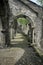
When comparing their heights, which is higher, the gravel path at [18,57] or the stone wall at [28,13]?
the stone wall at [28,13]

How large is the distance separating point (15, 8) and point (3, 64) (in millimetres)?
11997

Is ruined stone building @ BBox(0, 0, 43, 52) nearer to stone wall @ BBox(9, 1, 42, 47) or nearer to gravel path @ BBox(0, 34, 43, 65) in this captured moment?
stone wall @ BBox(9, 1, 42, 47)

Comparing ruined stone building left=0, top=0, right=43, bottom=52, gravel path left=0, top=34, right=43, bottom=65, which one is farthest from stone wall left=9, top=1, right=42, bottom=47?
gravel path left=0, top=34, right=43, bottom=65

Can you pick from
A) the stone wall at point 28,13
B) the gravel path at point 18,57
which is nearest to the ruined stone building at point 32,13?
the stone wall at point 28,13

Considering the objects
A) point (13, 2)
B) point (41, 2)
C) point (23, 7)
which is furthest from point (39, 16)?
point (41, 2)

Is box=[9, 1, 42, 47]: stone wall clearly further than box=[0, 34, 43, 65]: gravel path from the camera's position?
Yes

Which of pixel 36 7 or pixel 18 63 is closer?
pixel 18 63

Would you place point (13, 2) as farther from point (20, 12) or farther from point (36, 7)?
point (36, 7)

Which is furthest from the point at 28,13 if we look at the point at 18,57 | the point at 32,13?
the point at 18,57

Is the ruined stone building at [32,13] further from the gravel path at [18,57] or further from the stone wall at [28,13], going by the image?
the gravel path at [18,57]

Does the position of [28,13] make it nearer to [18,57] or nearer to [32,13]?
[32,13]

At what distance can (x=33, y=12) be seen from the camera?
1889cm

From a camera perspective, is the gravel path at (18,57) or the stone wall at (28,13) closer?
the gravel path at (18,57)

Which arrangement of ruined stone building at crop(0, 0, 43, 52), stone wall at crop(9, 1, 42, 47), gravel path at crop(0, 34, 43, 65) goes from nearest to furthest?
gravel path at crop(0, 34, 43, 65), ruined stone building at crop(0, 0, 43, 52), stone wall at crop(9, 1, 42, 47)
